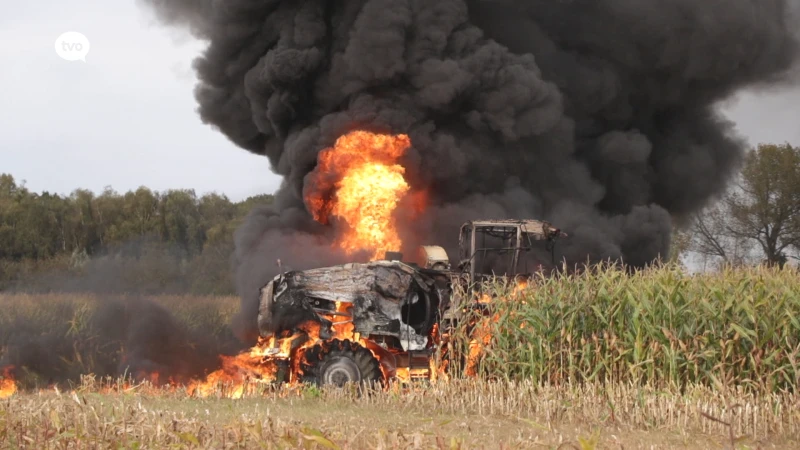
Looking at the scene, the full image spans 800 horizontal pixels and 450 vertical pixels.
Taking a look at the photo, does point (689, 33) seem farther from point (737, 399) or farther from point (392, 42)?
point (737, 399)

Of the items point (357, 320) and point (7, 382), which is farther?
point (7, 382)

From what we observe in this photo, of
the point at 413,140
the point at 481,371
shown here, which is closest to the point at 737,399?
the point at 481,371

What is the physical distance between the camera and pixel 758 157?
51938 millimetres

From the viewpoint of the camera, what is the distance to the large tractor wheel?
16672 mm

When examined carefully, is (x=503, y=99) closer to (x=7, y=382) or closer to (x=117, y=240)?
(x=7, y=382)

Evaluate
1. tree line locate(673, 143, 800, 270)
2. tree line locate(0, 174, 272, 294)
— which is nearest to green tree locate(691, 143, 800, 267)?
tree line locate(673, 143, 800, 270)

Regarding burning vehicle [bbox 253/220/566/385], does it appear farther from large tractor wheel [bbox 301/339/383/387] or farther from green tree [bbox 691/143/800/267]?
green tree [bbox 691/143/800/267]

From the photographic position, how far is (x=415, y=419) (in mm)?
12414

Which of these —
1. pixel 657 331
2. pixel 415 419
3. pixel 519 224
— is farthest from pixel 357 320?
pixel 657 331

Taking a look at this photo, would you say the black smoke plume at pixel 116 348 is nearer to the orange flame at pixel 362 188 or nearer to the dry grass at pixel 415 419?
the dry grass at pixel 415 419

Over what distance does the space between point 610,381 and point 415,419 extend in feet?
11.6

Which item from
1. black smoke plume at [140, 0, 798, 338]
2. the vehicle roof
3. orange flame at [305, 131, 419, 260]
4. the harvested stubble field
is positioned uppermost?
black smoke plume at [140, 0, 798, 338]

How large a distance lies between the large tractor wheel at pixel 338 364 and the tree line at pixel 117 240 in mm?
24496

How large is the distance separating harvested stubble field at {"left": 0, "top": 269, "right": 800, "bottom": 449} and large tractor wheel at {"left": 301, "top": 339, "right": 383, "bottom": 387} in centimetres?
86
